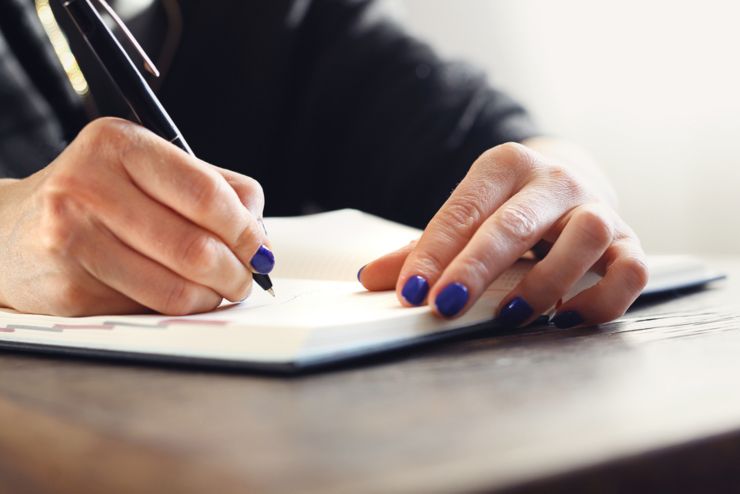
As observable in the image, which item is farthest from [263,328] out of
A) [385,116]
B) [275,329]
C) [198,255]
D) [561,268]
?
[385,116]

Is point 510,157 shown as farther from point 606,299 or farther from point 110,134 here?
point 110,134

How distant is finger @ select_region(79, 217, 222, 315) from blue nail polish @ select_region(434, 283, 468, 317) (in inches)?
6.1

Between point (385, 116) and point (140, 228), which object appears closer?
point (140, 228)

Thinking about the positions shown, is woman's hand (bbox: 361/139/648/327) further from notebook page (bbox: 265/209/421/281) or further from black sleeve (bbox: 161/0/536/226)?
black sleeve (bbox: 161/0/536/226)

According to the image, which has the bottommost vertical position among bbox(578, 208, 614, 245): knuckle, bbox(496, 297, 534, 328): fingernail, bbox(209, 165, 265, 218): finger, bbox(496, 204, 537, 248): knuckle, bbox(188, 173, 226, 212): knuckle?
bbox(209, 165, 265, 218): finger

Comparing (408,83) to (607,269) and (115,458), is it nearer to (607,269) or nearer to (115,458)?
(607,269)

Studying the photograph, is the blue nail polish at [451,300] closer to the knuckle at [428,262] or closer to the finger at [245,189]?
the knuckle at [428,262]

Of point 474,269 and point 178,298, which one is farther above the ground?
point 474,269

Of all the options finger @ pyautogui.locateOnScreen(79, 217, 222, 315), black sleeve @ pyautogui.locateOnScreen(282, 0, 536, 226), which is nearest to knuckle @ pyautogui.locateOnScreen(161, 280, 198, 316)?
finger @ pyautogui.locateOnScreen(79, 217, 222, 315)

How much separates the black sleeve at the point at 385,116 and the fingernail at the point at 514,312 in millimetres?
596

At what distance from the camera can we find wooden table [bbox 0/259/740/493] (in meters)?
0.23

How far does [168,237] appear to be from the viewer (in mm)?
481

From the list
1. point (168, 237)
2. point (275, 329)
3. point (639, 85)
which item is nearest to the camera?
point (275, 329)

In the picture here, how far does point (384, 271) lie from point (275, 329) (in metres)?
0.19
